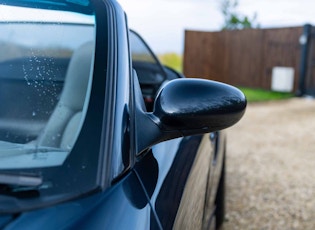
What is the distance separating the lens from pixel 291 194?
12.2 ft

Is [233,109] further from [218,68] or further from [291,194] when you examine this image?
[218,68]

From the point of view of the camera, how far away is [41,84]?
3.65 ft

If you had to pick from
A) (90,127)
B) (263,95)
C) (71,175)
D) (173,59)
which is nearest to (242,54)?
(263,95)

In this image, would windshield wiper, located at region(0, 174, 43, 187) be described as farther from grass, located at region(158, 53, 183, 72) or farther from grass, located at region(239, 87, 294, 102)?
grass, located at region(158, 53, 183, 72)

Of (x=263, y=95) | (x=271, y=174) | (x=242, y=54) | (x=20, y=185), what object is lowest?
(x=263, y=95)

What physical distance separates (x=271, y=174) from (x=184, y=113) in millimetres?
3523

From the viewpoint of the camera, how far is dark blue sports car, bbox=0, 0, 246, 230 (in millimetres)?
797

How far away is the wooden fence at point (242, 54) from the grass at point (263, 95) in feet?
1.51

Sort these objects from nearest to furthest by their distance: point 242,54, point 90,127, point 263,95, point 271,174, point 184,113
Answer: point 90,127 → point 184,113 → point 271,174 → point 263,95 → point 242,54

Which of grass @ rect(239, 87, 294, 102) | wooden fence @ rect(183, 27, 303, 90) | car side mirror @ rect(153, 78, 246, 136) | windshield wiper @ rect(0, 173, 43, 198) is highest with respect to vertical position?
car side mirror @ rect(153, 78, 246, 136)

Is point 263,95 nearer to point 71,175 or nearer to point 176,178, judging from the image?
point 176,178

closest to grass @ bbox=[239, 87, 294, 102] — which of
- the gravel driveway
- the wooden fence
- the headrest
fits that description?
the wooden fence

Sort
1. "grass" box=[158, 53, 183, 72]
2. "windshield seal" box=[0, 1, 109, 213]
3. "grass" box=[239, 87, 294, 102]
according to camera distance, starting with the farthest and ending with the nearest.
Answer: "grass" box=[158, 53, 183, 72]
"grass" box=[239, 87, 294, 102]
"windshield seal" box=[0, 1, 109, 213]

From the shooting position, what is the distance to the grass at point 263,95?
10.8 m
